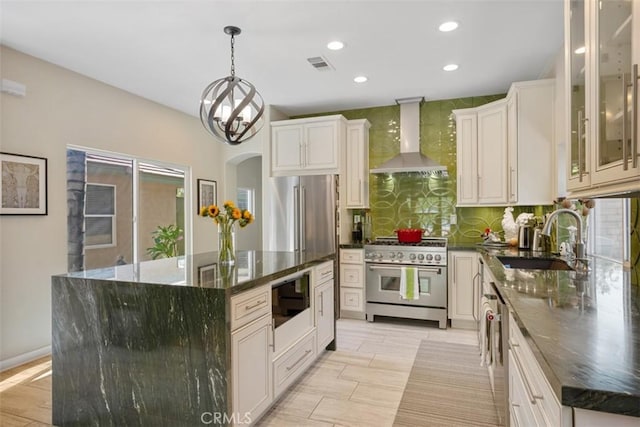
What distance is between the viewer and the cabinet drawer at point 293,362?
7.69 ft

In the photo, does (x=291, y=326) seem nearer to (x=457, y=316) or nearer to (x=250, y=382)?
(x=250, y=382)

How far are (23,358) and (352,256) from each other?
133 inches

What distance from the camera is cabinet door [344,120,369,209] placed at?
15.6ft

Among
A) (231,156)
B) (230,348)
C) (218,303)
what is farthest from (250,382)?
(231,156)

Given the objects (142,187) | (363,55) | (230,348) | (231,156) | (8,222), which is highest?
(363,55)

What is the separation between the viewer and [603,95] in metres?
1.36

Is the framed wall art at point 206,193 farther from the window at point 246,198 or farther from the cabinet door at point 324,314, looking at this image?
the cabinet door at point 324,314

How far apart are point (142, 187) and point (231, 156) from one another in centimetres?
156

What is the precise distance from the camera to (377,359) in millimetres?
3242

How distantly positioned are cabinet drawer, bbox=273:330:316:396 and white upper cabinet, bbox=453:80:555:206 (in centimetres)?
248

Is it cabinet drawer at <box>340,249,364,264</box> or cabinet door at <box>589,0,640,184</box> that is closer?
cabinet door at <box>589,0,640,184</box>

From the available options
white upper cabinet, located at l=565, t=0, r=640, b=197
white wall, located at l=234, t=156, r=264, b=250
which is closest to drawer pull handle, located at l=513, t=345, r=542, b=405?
white upper cabinet, located at l=565, t=0, r=640, b=197

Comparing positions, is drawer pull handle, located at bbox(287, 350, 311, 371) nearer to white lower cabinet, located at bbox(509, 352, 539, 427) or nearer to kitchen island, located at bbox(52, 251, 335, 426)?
kitchen island, located at bbox(52, 251, 335, 426)

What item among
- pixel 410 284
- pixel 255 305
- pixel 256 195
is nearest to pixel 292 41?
pixel 255 305
